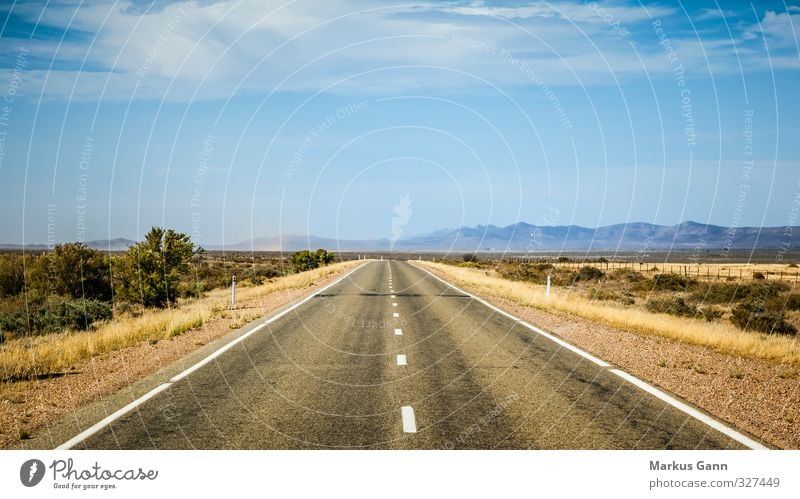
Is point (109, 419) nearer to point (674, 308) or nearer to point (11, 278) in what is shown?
point (674, 308)

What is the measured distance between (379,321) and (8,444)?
12315 mm

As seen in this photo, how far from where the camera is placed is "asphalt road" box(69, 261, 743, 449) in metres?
6.43

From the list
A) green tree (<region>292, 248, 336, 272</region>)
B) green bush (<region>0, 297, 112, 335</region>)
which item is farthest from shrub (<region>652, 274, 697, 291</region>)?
green tree (<region>292, 248, 336, 272</region>)

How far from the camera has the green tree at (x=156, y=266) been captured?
31891mm

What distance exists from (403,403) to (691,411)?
3.48 m

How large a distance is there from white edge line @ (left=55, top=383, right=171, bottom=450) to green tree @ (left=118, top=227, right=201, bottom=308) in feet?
78.6

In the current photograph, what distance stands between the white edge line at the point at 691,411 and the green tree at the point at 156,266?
26.1 meters

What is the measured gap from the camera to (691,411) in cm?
779

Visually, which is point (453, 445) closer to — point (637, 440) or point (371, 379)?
point (637, 440)

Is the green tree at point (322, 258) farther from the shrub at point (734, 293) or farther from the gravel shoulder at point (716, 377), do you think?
the gravel shoulder at point (716, 377)

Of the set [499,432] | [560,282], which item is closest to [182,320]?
[499,432]

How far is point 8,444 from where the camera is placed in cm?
651

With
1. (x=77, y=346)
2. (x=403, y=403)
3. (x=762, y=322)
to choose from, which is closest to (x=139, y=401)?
(x=403, y=403)

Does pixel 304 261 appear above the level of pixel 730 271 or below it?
above
